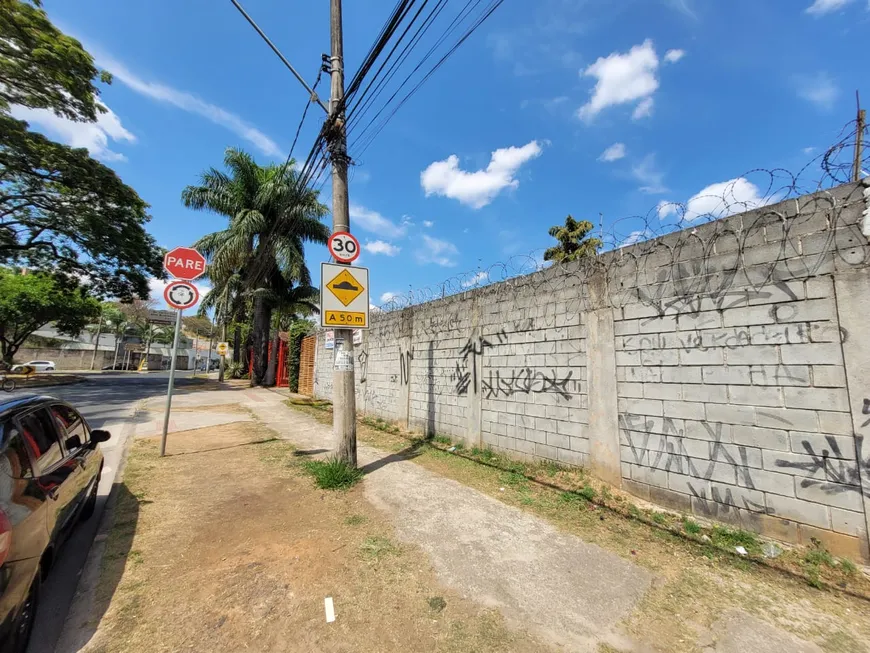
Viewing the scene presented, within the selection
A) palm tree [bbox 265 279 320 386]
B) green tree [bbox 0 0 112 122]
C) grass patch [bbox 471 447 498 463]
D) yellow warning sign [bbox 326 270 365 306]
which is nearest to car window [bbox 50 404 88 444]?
yellow warning sign [bbox 326 270 365 306]

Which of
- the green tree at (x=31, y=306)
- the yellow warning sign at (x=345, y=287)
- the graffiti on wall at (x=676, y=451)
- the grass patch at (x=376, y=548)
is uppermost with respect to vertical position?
the green tree at (x=31, y=306)

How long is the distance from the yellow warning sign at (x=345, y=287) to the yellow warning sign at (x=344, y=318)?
17 cm

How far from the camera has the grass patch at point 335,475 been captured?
4887mm

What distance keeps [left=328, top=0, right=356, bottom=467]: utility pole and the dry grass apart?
75.3 inches

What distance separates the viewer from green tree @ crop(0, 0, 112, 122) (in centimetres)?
1098

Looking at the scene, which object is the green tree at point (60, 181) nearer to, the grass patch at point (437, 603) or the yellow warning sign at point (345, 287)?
the yellow warning sign at point (345, 287)

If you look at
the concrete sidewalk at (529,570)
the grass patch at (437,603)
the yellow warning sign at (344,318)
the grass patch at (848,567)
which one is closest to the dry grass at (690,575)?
the grass patch at (848,567)

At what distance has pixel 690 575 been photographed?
9.89 feet

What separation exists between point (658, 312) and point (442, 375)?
424cm

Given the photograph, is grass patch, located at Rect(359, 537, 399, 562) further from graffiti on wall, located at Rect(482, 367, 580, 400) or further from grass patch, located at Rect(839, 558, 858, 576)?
grass patch, located at Rect(839, 558, 858, 576)

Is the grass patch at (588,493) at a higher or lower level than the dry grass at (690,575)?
higher

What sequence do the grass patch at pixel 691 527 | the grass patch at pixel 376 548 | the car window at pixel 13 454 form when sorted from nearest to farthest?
1. the car window at pixel 13 454
2. the grass patch at pixel 376 548
3. the grass patch at pixel 691 527

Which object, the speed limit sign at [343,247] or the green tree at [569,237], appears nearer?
the speed limit sign at [343,247]

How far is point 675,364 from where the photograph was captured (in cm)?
407
